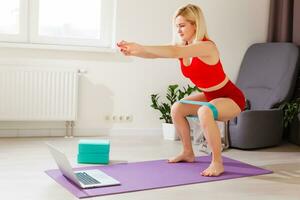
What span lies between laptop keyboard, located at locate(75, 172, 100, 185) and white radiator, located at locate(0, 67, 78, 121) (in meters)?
1.37

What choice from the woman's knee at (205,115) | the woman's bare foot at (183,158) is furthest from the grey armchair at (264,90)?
the woman's knee at (205,115)

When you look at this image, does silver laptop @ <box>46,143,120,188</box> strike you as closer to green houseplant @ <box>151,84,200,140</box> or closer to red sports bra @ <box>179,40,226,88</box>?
red sports bra @ <box>179,40,226,88</box>

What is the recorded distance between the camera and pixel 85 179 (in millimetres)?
2641

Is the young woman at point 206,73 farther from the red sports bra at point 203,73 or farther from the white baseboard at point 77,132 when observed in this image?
the white baseboard at point 77,132

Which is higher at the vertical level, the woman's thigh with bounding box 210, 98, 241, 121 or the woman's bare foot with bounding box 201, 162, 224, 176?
the woman's thigh with bounding box 210, 98, 241, 121

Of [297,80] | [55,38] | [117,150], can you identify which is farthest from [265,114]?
[55,38]

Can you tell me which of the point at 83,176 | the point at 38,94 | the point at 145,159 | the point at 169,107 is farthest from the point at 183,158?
the point at 38,94

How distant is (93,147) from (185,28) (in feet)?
3.25

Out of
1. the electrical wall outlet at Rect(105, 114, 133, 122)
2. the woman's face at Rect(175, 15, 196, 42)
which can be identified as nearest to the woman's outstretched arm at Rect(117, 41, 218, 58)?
the woman's face at Rect(175, 15, 196, 42)

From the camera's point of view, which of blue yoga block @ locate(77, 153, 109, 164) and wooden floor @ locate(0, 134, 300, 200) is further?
blue yoga block @ locate(77, 153, 109, 164)

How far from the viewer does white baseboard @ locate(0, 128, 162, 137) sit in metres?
4.05

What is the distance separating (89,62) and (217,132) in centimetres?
168

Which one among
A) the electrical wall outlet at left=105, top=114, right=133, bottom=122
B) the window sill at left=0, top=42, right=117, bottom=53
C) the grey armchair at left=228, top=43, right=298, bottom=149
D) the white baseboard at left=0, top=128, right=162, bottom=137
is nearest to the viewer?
the grey armchair at left=228, top=43, right=298, bottom=149

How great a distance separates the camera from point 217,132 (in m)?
2.94
